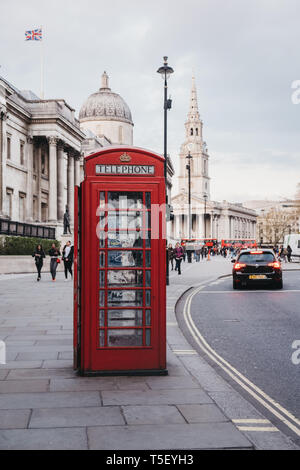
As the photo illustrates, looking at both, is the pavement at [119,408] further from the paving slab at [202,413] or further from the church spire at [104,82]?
the church spire at [104,82]

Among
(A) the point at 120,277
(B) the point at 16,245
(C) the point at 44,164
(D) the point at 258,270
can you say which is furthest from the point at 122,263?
(C) the point at 44,164

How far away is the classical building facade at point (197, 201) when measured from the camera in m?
167

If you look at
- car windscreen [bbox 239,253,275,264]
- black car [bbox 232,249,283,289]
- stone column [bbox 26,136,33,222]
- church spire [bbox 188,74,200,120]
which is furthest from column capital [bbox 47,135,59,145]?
church spire [bbox 188,74,200,120]

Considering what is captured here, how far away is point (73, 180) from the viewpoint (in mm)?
63406

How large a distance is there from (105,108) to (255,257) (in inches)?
2933

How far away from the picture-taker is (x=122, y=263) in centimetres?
701

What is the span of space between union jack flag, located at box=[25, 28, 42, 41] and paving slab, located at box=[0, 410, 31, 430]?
1844 inches

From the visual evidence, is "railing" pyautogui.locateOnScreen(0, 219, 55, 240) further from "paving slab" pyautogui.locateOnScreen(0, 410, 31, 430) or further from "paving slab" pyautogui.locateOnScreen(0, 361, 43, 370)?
"paving slab" pyautogui.locateOnScreen(0, 410, 31, 430)

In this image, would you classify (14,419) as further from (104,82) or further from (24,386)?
(104,82)

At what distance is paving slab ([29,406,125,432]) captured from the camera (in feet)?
16.5

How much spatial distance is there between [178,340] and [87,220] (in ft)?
12.3

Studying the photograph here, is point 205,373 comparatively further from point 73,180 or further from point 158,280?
point 73,180

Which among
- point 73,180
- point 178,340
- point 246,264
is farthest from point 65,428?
point 73,180

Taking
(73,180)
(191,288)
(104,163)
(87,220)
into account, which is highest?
(73,180)
